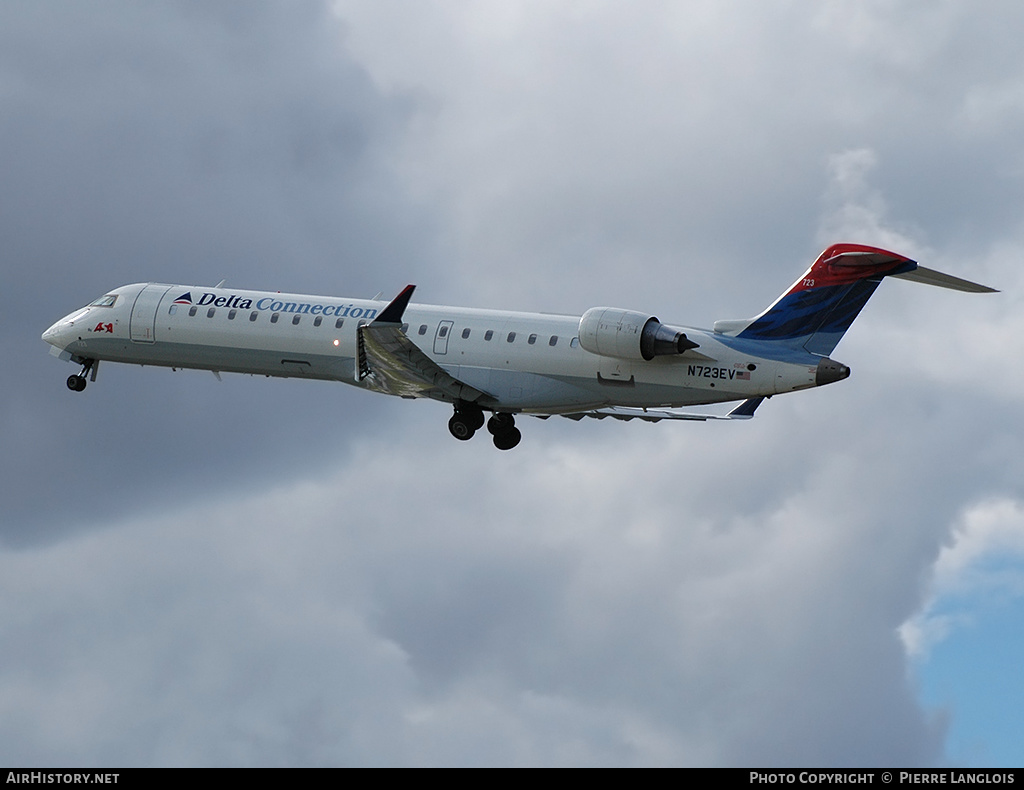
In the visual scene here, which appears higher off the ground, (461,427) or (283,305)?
(283,305)

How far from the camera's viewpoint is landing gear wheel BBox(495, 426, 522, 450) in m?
47.9

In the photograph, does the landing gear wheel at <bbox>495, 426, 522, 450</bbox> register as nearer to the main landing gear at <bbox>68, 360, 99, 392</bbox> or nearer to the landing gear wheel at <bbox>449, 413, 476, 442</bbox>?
the landing gear wheel at <bbox>449, 413, 476, 442</bbox>

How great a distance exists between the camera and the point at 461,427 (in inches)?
1812

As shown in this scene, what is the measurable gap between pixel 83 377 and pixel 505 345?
14.7 metres

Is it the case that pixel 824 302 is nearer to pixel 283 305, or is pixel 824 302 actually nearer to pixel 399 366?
pixel 399 366

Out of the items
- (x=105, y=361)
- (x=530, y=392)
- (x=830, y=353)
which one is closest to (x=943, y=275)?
(x=830, y=353)

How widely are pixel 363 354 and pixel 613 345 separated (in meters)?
6.56

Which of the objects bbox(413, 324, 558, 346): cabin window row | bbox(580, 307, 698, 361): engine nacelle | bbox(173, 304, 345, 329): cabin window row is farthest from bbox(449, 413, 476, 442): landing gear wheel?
bbox(580, 307, 698, 361): engine nacelle

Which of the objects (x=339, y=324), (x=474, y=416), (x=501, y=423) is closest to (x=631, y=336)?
(x=474, y=416)

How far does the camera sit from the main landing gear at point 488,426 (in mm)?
45844

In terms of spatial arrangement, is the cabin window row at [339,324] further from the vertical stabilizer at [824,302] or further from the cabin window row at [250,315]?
the vertical stabilizer at [824,302]

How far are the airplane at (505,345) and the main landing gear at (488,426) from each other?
4 cm
